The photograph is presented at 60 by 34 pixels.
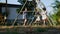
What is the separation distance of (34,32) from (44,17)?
1167mm

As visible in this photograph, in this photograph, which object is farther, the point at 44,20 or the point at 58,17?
the point at 58,17

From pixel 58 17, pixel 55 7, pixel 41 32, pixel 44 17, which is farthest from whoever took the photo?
pixel 55 7

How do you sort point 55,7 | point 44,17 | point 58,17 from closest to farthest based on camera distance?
point 44,17 → point 58,17 → point 55,7

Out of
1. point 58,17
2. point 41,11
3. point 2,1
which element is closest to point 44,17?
point 41,11

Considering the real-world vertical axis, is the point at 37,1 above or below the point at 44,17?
above

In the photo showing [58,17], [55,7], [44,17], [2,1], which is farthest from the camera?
[2,1]

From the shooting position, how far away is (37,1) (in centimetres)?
483

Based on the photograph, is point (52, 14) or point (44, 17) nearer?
point (44, 17)

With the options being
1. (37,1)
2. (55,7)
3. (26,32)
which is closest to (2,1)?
(55,7)

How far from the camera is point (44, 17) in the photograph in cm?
462

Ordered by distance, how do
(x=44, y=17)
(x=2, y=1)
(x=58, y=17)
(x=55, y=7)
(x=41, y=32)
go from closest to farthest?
1. (x=41, y=32)
2. (x=44, y=17)
3. (x=58, y=17)
4. (x=55, y=7)
5. (x=2, y=1)

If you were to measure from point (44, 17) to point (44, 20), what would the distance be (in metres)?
0.15

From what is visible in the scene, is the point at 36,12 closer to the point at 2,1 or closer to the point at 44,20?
the point at 44,20

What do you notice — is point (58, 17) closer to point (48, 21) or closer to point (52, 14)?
point (52, 14)
